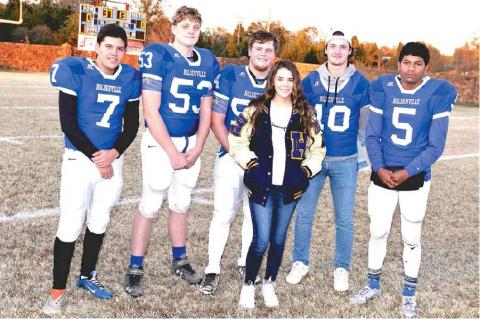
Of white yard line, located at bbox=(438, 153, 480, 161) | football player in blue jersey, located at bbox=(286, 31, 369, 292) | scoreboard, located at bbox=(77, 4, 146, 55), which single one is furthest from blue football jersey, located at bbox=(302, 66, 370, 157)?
scoreboard, located at bbox=(77, 4, 146, 55)

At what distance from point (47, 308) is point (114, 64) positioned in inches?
62.7

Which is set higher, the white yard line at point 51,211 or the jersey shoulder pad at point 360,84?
the jersey shoulder pad at point 360,84

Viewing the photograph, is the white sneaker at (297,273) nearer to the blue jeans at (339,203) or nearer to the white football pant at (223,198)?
the blue jeans at (339,203)

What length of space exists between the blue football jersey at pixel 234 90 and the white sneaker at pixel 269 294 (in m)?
0.98

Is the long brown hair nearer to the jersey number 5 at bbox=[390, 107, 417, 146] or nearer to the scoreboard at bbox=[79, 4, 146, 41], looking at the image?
the jersey number 5 at bbox=[390, 107, 417, 146]

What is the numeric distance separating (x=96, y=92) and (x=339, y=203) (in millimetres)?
1932

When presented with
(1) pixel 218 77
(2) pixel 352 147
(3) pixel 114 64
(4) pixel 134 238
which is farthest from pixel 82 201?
(2) pixel 352 147

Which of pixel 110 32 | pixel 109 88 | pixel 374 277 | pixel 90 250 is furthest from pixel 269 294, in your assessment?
pixel 110 32

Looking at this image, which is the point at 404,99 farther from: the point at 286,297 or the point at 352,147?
the point at 286,297

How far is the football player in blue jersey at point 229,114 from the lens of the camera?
384 centimetres

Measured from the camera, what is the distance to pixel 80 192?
3445mm

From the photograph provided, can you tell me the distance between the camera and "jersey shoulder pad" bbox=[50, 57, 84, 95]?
3.40 meters

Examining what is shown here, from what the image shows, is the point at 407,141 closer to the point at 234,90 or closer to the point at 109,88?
the point at 234,90

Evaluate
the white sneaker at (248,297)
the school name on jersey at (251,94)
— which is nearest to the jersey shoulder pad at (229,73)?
the school name on jersey at (251,94)
